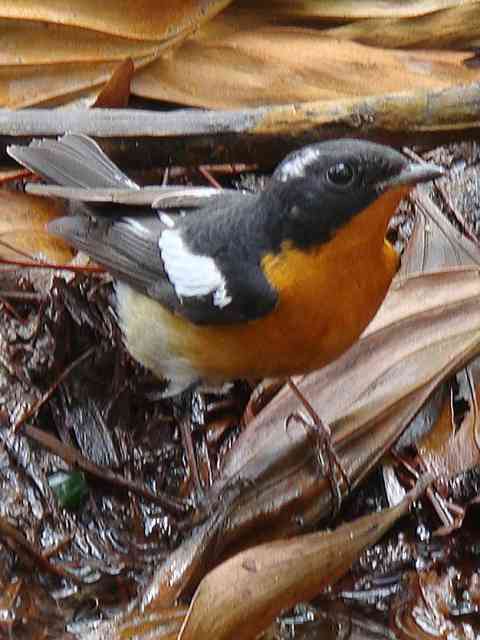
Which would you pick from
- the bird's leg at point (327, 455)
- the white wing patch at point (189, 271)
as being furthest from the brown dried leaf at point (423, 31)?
the bird's leg at point (327, 455)

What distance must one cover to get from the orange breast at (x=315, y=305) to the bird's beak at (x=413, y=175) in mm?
80

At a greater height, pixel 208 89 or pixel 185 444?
pixel 208 89

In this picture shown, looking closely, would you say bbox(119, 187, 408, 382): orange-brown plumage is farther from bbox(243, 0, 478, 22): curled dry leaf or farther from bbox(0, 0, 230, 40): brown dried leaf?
bbox(243, 0, 478, 22): curled dry leaf

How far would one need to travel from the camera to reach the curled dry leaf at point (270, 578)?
10.0 feet

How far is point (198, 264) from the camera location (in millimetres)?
3904

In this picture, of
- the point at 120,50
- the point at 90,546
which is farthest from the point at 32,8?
the point at 90,546

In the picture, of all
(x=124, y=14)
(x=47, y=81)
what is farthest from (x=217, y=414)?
(x=124, y=14)

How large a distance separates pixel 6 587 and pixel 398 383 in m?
1.44

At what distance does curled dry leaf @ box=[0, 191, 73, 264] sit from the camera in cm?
450

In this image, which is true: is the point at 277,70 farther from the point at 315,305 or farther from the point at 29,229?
the point at 315,305

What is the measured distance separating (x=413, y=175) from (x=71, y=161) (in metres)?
1.22

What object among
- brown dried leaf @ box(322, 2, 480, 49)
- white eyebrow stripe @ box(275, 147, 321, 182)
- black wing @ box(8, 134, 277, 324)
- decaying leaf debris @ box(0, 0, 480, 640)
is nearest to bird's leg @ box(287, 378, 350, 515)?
decaying leaf debris @ box(0, 0, 480, 640)

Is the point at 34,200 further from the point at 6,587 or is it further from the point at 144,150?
the point at 6,587

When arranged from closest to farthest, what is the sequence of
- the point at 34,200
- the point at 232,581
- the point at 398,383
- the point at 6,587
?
the point at 232,581 < the point at 6,587 < the point at 398,383 < the point at 34,200
